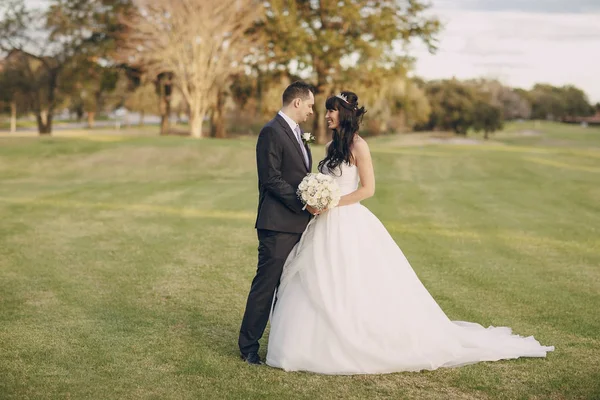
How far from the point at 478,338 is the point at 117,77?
4278 cm

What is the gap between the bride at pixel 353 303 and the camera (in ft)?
19.5

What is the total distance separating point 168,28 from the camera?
40438mm

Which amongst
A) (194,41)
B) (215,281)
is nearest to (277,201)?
(215,281)

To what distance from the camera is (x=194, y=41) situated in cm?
3944

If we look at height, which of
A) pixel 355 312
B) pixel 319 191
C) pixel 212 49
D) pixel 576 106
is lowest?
pixel 355 312

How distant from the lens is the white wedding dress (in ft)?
19.5

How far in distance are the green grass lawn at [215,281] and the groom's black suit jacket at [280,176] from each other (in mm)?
1333

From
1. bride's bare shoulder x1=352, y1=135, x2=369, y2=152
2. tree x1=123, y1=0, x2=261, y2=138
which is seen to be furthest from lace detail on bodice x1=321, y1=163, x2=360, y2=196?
tree x1=123, y1=0, x2=261, y2=138

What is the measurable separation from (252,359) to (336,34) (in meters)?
38.2

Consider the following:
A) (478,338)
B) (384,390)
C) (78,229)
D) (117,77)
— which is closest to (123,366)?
(384,390)

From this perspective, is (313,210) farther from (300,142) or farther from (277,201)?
(300,142)

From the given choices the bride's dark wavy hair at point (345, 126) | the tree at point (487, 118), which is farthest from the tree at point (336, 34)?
the bride's dark wavy hair at point (345, 126)

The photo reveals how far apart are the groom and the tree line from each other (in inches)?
1363

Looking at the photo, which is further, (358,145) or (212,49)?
(212,49)
